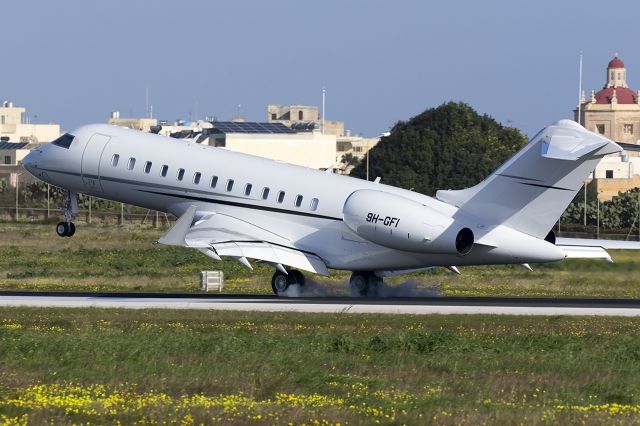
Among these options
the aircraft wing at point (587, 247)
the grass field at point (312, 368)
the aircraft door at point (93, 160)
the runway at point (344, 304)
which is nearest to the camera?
the grass field at point (312, 368)

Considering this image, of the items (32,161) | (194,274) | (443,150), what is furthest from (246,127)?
(32,161)

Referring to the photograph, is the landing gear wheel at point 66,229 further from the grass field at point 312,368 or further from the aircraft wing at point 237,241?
the grass field at point 312,368

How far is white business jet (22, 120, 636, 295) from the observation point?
34250 millimetres

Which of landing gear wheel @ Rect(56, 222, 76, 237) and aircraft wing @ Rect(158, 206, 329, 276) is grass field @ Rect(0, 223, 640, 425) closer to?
aircraft wing @ Rect(158, 206, 329, 276)

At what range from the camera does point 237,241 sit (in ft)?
124

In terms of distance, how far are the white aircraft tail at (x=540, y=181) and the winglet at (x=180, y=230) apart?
749 cm

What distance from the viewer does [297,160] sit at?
158 m

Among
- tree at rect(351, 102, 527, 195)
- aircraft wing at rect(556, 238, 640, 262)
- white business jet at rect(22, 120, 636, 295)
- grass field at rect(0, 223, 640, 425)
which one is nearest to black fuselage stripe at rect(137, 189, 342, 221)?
white business jet at rect(22, 120, 636, 295)

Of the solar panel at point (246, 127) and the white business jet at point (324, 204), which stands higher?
the solar panel at point (246, 127)

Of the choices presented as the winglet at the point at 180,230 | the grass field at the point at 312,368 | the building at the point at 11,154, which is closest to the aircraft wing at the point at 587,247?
the grass field at the point at 312,368

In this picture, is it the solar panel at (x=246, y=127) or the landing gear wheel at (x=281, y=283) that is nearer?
the landing gear wheel at (x=281, y=283)

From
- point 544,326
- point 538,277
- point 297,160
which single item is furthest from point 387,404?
point 297,160

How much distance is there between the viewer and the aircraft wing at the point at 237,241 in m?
37.2

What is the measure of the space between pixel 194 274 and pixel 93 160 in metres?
11.1
